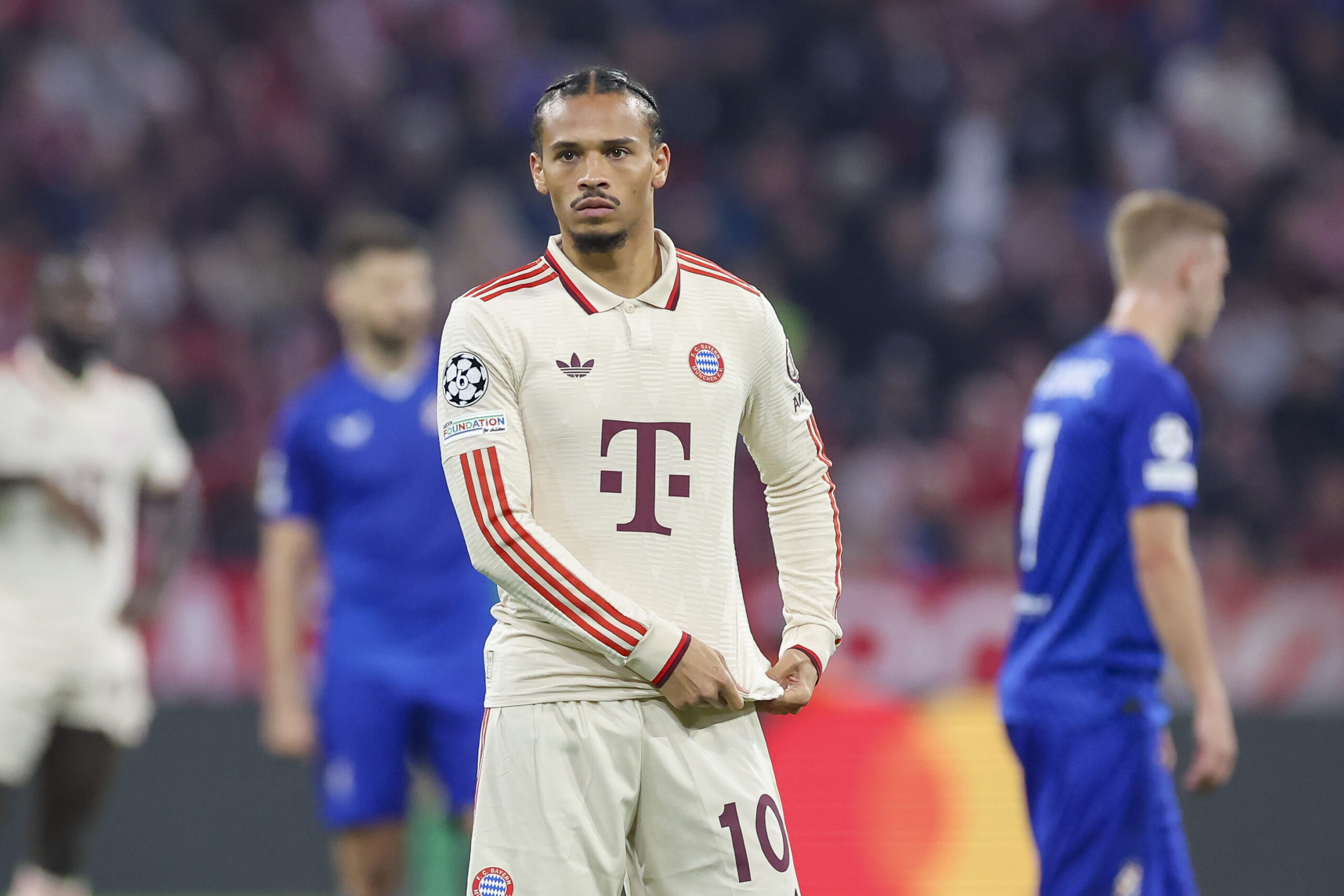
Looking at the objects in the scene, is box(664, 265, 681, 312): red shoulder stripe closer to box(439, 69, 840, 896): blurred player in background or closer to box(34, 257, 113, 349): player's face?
box(439, 69, 840, 896): blurred player in background

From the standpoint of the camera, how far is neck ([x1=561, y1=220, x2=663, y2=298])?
329cm

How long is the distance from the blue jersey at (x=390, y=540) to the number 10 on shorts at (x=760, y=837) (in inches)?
100

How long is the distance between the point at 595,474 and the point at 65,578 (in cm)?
373

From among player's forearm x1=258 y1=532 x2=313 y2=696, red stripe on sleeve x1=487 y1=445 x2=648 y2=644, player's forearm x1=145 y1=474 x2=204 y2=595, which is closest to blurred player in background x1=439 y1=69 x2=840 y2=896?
red stripe on sleeve x1=487 y1=445 x2=648 y2=644

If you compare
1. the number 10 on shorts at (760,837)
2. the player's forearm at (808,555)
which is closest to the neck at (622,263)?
the player's forearm at (808,555)

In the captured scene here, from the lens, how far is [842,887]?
274 inches

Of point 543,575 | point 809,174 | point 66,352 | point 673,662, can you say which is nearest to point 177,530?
point 66,352

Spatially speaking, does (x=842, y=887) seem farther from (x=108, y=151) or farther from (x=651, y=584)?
(x=108, y=151)

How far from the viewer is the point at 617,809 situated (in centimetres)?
313

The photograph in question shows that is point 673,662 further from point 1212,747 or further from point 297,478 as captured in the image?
point 297,478

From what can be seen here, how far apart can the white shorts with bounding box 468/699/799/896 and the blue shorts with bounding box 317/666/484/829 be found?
2.45 meters

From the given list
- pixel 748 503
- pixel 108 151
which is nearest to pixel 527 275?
pixel 748 503

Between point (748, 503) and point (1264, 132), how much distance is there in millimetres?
4662

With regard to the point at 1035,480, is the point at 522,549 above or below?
below
